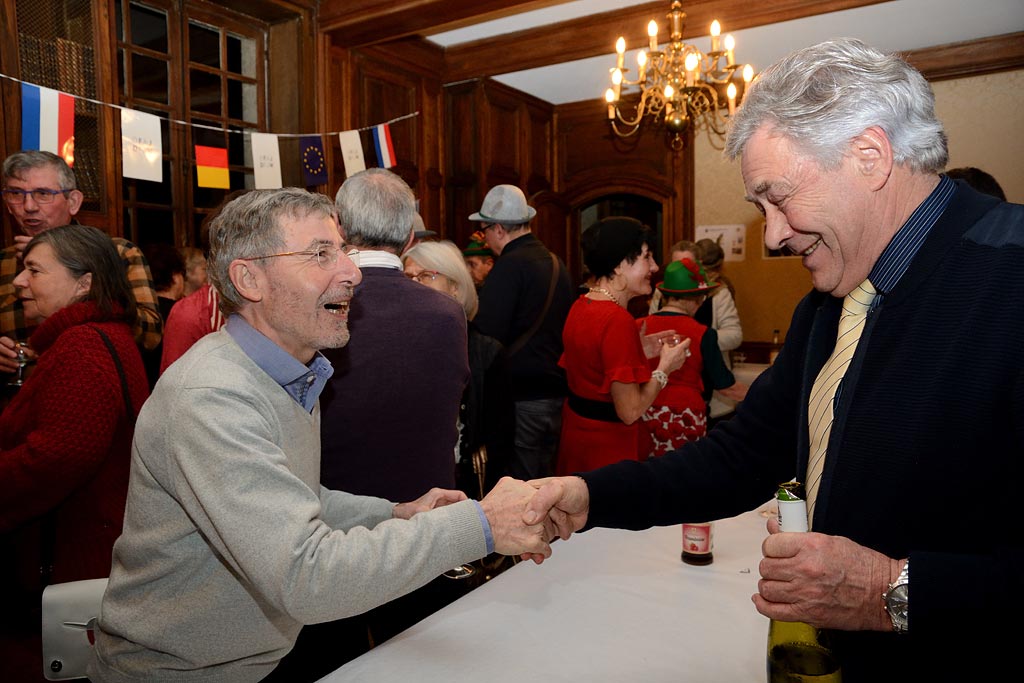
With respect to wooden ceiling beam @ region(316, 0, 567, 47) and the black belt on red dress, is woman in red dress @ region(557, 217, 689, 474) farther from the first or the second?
Answer: wooden ceiling beam @ region(316, 0, 567, 47)

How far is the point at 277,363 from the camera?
4.37 ft

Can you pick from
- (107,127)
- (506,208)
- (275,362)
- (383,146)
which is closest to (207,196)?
(107,127)

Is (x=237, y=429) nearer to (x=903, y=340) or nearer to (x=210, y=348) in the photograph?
(x=210, y=348)

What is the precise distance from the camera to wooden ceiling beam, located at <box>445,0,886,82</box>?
4.98 meters

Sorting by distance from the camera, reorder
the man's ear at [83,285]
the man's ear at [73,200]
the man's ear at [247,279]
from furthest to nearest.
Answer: the man's ear at [73,200], the man's ear at [83,285], the man's ear at [247,279]

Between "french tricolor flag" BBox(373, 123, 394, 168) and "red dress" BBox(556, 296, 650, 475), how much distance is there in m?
2.81

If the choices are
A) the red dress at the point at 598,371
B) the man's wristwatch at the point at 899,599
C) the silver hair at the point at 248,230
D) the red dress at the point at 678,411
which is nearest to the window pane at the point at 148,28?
the red dress at the point at 598,371

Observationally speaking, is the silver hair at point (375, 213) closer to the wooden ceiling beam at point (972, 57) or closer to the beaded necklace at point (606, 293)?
the beaded necklace at point (606, 293)

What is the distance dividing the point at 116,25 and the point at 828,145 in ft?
13.9

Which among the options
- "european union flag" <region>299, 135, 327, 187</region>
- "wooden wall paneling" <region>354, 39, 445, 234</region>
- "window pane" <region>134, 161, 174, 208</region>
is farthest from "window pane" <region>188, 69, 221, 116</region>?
"wooden wall paneling" <region>354, 39, 445, 234</region>

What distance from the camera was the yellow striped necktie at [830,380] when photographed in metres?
1.11

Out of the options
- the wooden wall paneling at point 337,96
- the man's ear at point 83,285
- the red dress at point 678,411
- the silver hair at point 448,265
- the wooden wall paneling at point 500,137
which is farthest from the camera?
the wooden wall paneling at point 500,137

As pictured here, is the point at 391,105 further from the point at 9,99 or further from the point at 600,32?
the point at 9,99

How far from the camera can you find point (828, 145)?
41.0 inches
